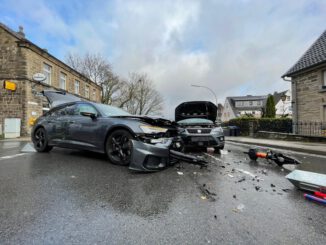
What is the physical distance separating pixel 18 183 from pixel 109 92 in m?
36.7

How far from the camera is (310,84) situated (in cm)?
1477

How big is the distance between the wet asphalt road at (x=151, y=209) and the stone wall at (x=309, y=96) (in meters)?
12.5

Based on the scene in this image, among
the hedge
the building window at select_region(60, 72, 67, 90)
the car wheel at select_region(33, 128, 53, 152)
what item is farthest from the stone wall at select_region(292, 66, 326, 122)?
the building window at select_region(60, 72, 67, 90)

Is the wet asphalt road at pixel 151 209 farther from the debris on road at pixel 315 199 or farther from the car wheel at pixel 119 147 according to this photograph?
the car wheel at pixel 119 147

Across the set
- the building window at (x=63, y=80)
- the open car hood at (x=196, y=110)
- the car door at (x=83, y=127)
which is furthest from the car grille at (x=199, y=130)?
the building window at (x=63, y=80)

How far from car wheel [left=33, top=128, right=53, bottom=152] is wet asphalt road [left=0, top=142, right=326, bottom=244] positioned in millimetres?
2267

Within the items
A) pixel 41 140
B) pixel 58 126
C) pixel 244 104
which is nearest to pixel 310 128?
Result: pixel 58 126

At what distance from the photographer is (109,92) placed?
39156 mm

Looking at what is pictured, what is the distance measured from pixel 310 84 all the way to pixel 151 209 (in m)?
16.1

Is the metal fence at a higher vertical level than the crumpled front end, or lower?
higher

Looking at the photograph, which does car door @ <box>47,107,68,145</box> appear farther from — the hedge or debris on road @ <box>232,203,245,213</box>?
the hedge

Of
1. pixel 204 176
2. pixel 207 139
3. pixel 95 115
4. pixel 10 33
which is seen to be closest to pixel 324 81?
pixel 207 139

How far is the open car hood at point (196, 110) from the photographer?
926cm

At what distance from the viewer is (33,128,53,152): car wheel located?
22.2 ft
